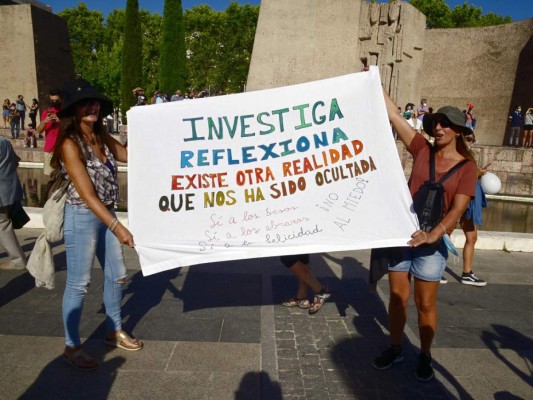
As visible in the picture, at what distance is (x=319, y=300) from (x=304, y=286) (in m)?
0.20

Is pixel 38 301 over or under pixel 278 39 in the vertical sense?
under

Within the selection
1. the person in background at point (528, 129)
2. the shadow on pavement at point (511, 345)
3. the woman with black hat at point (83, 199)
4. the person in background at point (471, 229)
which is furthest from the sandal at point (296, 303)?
the person in background at point (528, 129)

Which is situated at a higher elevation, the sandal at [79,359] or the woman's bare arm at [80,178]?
the woman's bare arm at [80,178]

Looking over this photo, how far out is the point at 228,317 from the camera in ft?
12.7

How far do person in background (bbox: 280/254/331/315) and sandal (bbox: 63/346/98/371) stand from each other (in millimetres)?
1689

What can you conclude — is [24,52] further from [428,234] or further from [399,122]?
[428,234]

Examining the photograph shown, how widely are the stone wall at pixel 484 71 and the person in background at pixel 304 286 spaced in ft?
72.8

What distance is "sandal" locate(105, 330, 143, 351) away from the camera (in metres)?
3.23

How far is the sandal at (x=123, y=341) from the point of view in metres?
3.23

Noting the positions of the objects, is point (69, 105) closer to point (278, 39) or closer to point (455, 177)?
point (455, 177)

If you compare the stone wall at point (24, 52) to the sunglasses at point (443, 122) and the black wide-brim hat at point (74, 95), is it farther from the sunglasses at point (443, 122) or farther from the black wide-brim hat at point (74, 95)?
the sunglasses at point (443, 122)

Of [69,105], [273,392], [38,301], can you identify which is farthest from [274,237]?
[38,301]

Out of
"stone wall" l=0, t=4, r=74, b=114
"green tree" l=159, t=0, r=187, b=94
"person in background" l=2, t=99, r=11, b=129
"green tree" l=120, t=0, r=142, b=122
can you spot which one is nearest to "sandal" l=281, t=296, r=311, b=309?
"person in background" l=2, t=99, r=11, b=129

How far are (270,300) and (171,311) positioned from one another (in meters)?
0.97
